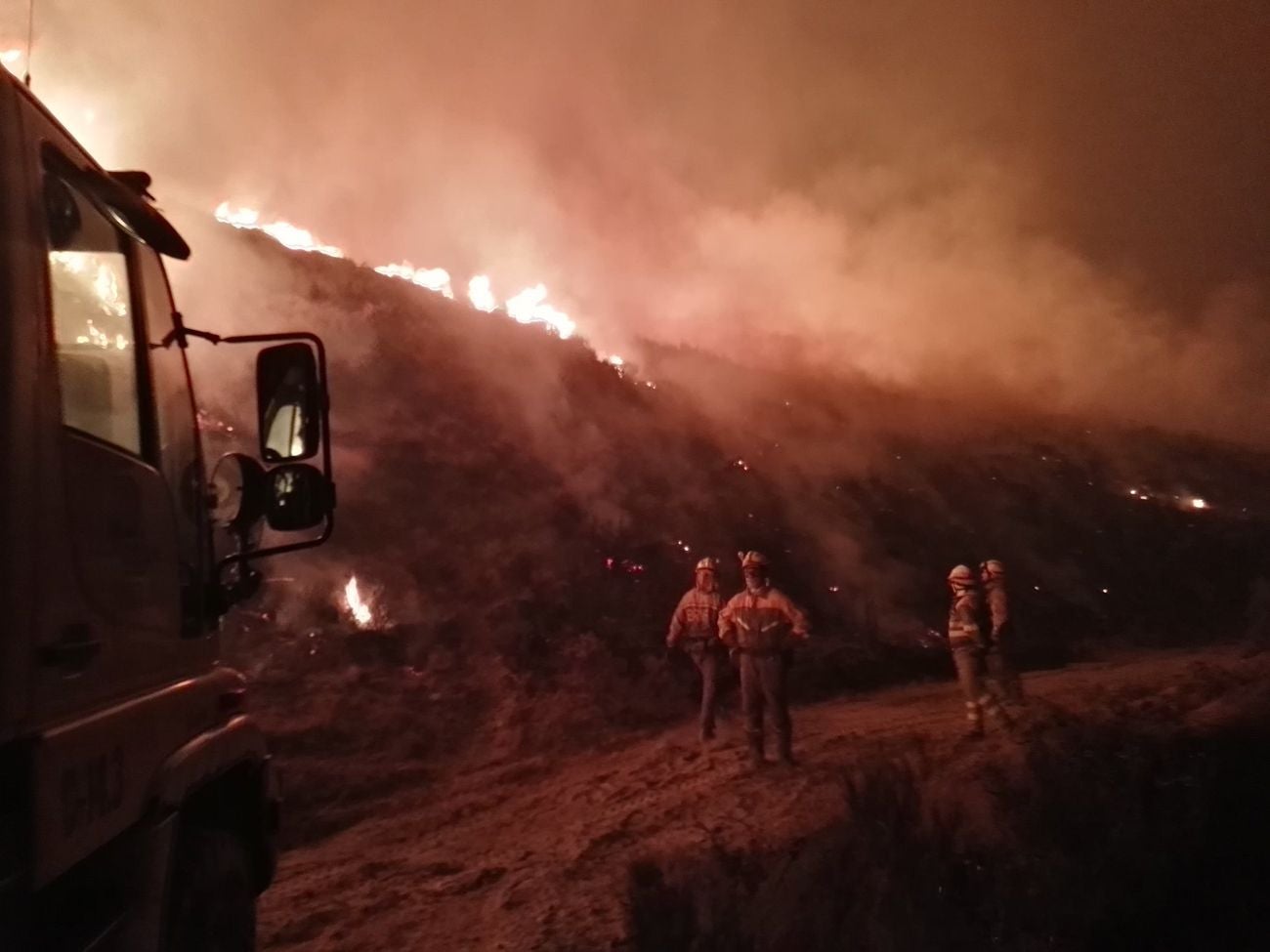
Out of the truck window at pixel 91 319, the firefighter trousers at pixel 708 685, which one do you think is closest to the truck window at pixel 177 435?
the truck window at pixel 91 319

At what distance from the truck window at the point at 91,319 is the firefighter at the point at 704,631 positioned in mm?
8124

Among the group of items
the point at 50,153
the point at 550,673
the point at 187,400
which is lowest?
the point at 550,673

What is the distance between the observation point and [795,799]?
801 cm

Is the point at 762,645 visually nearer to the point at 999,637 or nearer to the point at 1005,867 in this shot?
the point at 999,637

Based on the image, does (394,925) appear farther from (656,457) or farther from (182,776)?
(656,457)

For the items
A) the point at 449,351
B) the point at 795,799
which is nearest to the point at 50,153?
the point at 795,799

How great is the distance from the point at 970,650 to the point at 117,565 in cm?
887

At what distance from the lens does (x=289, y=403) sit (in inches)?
137

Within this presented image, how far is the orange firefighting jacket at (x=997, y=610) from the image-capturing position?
9906mm

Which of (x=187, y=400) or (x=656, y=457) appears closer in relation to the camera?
(x=187, y=400)

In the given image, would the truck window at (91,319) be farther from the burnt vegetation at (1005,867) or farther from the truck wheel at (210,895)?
the burnt vegetation at (1005,867)

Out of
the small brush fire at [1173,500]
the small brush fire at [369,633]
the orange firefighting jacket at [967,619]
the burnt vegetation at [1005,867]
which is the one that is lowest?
the burnt vegetation at [1005,867]

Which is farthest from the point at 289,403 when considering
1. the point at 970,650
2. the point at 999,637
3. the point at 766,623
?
the point at 999,637

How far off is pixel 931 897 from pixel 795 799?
234cm
